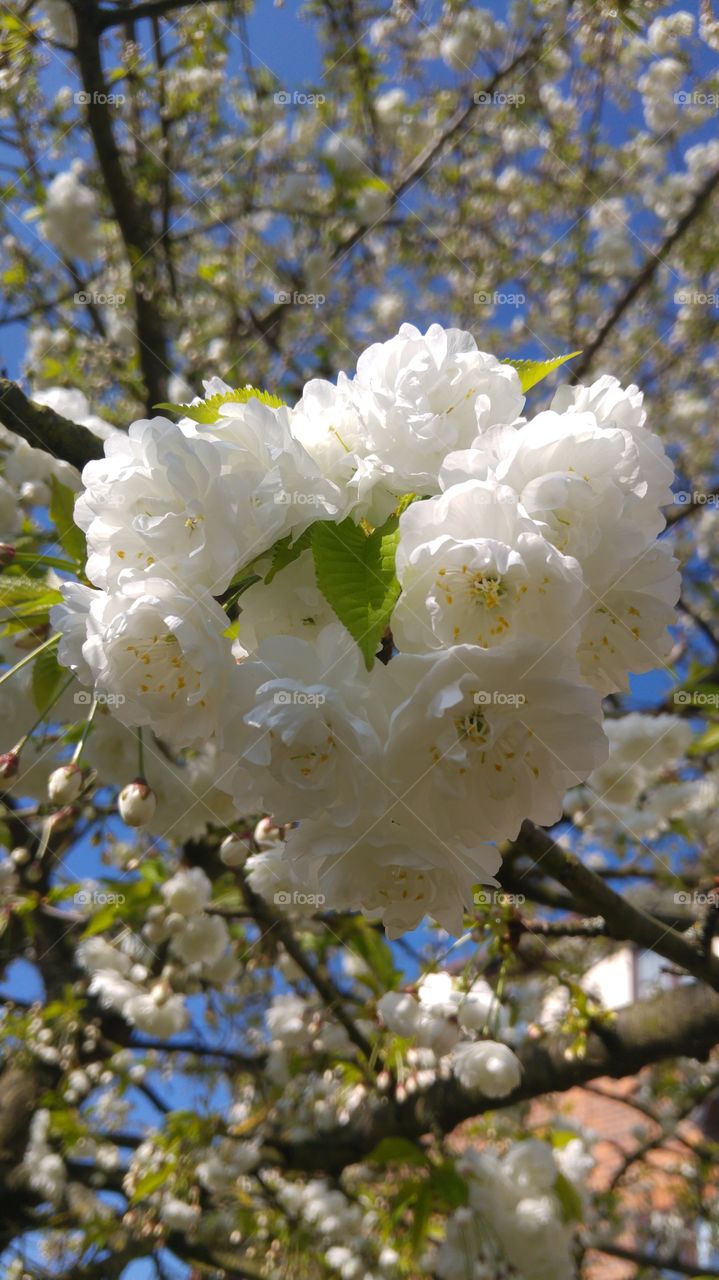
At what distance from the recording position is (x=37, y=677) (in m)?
1.51

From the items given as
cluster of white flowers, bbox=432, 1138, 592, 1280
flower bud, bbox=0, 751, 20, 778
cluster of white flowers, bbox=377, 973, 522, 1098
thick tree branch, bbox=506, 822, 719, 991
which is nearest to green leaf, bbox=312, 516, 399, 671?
thick tree branch, bbox=506, 822, 719, 991

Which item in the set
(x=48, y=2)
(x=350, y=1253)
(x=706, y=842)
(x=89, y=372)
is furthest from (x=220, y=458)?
(x=48, y=2)

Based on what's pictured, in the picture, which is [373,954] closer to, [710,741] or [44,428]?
[710,741]

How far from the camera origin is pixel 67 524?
1.62 meters

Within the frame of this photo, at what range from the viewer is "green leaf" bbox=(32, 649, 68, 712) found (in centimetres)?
152

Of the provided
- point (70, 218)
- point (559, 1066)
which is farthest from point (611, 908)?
point (70, 218)

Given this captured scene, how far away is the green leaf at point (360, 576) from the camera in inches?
37.9

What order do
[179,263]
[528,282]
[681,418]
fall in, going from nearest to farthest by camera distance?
[179,263] → [528,282] → [681,418]

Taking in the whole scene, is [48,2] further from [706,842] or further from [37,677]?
[706,842]

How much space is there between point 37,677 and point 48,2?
4.73m

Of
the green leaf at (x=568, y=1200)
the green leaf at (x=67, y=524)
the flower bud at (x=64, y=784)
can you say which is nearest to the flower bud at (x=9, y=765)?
the flower bud at (x=64, y=784)

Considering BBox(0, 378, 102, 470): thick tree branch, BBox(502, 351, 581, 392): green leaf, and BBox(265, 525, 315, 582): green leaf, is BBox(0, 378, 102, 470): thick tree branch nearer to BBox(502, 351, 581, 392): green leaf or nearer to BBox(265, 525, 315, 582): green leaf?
BBox(265, 525, 315, 582): green leaf

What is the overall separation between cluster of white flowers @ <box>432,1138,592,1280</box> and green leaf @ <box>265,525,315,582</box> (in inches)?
98.5

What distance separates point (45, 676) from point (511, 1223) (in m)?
2.39
